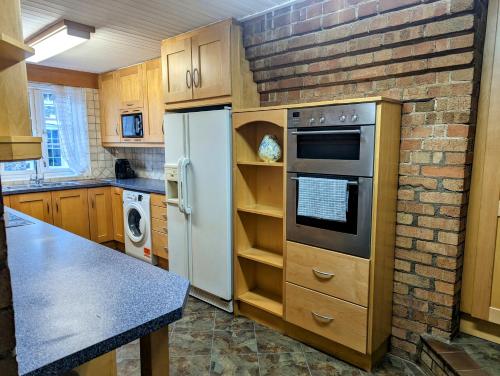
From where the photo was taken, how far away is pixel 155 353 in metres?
1.17

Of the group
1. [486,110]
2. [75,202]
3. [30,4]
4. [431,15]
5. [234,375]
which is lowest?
[234,375]

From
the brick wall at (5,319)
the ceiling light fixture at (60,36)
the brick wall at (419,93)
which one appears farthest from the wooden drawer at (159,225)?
the brick wall at (5,319)

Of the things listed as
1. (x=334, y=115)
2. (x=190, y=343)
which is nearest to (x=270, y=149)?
(x=334, y=115)

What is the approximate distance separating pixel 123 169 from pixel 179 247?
1974 millimetres

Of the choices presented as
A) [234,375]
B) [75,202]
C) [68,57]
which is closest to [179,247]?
[234,375]

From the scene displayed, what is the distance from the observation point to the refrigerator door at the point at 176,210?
289 centimetres

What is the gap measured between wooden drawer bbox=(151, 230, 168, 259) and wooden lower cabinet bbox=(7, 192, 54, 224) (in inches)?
47.2

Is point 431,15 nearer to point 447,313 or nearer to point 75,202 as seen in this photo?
point 447,313

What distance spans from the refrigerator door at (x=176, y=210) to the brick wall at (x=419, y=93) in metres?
1.16

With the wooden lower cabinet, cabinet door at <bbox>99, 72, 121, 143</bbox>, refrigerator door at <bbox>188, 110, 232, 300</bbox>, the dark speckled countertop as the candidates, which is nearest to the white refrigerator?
refrigerator door at <bbox>188, 110, 232, 300</bbox>

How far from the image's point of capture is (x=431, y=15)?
69.8 inches

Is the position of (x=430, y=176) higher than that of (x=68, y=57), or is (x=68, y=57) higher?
(x=68, y=57)

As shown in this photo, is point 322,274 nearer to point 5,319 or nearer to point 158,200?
point 5,319

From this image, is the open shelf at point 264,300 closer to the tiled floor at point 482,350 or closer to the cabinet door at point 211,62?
the tiled floor at point 482,350
